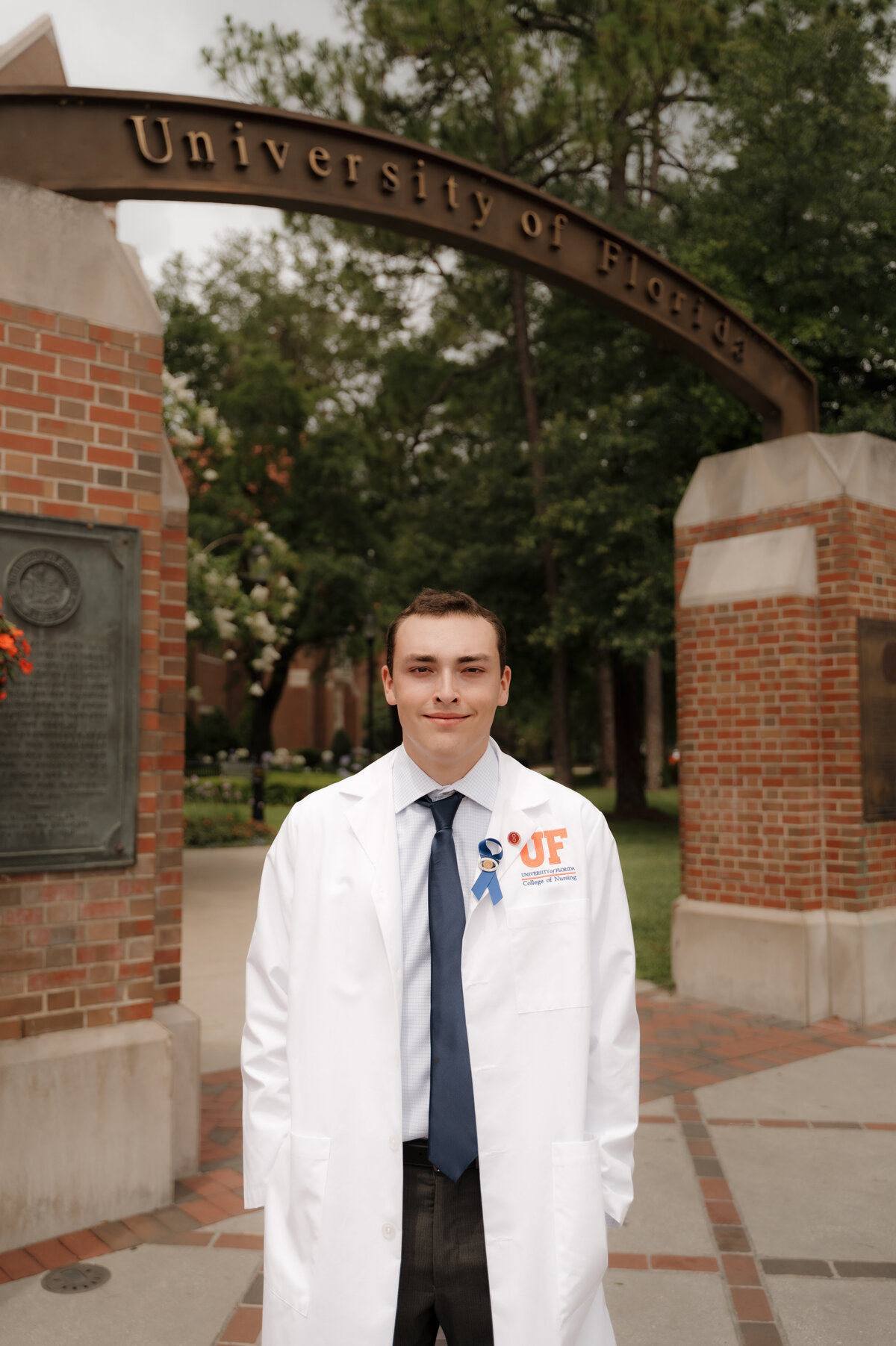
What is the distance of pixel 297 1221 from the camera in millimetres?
1962

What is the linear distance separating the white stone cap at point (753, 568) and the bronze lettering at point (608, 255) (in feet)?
6.66

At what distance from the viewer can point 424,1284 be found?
2.00 meters

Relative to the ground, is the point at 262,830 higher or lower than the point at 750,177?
lower

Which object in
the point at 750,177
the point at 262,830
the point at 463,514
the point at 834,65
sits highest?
the point at 834,65

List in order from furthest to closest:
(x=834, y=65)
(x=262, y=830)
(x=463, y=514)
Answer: (x=463, y=514) → (x=262, y=830) → (x=834, y=65)

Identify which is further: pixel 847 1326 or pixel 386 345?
pixel 386 345

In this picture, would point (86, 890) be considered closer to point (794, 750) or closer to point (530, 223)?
point (530, 223)

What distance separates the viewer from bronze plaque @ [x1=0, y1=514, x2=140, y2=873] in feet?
12.1

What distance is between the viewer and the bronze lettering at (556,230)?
224 inches

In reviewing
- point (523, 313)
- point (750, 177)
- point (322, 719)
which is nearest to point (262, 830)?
point (523, 313)

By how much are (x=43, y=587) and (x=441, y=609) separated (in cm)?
219

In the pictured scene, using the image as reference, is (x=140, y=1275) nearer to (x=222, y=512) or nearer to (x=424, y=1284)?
(x=424, y=1284)

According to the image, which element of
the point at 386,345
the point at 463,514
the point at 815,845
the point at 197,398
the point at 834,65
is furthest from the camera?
the point at 197,398

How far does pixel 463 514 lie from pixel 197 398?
11.1 metres
